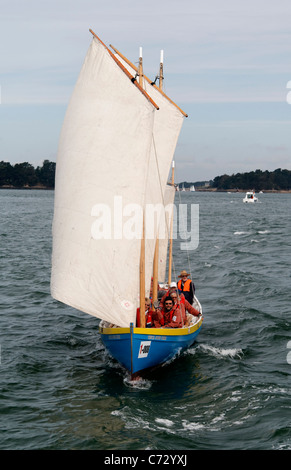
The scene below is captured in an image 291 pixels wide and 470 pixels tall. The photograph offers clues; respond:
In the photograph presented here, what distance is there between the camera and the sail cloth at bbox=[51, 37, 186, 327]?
20250 mm

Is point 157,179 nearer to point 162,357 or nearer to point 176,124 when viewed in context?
point 176,124

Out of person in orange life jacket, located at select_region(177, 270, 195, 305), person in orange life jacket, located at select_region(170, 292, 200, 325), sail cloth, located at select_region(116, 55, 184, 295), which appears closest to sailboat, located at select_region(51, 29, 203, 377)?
person in orange life jacket, located at select_region(170, 292, 200, 325)

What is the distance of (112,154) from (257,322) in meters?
12.0

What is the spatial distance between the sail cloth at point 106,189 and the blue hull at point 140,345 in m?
0.67

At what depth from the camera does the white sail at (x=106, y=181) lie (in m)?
20.2

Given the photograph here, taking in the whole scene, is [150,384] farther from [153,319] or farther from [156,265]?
[156,265]

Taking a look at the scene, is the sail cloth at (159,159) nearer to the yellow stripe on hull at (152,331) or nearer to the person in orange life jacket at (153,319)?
the person in orange life jacket at (153,319)

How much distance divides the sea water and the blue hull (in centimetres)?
58

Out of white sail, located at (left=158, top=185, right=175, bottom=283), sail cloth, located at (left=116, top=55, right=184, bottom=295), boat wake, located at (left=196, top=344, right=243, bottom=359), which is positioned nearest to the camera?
boat wake, located at (left=196, top=344, right=243, bottom=359)

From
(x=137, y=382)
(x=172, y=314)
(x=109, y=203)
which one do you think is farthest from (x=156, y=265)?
(x=137, y=382)

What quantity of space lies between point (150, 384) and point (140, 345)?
1324 millimetres

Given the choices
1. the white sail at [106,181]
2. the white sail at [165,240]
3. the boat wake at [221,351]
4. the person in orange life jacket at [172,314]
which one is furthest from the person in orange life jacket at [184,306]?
the white sail at [165,240]

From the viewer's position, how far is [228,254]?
2111 inches

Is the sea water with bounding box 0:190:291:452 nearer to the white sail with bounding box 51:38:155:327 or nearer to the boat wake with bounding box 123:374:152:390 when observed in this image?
the boat wake with bounding box 123:374:152:390
